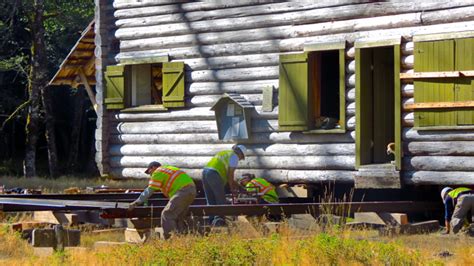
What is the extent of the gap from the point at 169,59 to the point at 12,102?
19.8 meters

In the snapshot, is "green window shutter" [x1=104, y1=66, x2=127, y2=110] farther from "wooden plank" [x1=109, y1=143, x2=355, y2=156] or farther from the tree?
the tree

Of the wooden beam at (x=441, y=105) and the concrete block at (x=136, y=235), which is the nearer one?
the concrete block at (x=136, y=235)

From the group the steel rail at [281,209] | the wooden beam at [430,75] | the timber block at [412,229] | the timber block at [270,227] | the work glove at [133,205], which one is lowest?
the timber block at [412,229]

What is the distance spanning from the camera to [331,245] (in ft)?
42.5

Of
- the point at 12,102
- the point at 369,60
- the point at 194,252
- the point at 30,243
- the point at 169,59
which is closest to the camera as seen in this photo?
the point at 194,252

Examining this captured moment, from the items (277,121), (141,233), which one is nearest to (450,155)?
(277,121)

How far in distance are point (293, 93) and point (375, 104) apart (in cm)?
161

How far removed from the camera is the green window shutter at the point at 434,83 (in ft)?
60.7

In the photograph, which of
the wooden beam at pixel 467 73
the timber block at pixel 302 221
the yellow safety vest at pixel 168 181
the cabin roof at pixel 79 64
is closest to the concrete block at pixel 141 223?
the yellow safety vest at pixel 168 181

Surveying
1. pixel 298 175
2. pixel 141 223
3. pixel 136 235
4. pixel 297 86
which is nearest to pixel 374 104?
pixel 297 86

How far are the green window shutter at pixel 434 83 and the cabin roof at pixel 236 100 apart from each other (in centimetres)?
393

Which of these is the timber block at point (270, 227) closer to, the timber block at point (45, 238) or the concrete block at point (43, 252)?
the timber block at point (45, 238)

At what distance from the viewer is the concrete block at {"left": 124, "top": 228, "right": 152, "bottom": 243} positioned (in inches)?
654

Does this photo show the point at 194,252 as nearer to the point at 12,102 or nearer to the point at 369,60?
the point at 369,60
